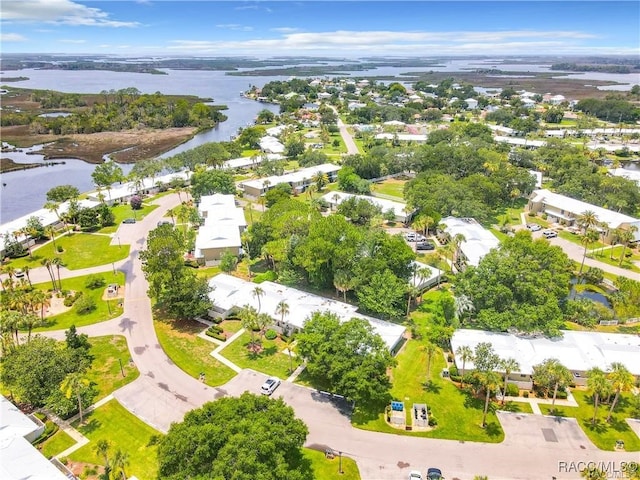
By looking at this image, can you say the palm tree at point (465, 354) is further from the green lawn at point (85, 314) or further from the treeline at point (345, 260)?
the green lawn at point (85, 314)

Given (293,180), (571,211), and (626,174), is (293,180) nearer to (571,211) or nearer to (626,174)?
(571,211)

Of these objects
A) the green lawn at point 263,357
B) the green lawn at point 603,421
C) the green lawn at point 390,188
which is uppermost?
the green lawn at point 390,188

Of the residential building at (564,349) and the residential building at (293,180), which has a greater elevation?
the residential building at (293,180)

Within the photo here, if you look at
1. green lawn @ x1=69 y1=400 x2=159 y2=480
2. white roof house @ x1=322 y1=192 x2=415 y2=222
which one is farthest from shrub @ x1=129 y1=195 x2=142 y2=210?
green lawn @ x1=69 y1=400 x2=159 y2=480

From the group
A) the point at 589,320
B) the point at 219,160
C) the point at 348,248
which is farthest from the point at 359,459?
the point at 219,160

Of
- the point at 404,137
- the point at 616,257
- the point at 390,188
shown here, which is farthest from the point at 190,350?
the point at 404,137

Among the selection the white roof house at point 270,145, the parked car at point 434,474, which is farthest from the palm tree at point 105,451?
the white roof house at point 270,145

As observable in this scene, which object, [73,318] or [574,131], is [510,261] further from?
[574,131]
